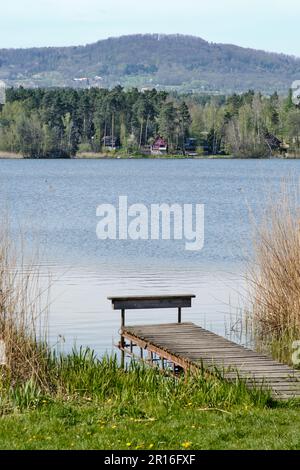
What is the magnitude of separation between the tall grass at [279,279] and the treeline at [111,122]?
99557mm

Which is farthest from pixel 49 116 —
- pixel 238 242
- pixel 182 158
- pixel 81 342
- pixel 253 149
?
pixel 81 342

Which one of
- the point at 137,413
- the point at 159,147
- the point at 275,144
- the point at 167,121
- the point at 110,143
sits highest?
the point at 167,121

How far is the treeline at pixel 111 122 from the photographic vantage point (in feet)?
397

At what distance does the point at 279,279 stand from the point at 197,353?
7.84 feet

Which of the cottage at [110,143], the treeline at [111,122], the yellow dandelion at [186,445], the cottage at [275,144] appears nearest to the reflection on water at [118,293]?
the yellow dandelion at [186,445]

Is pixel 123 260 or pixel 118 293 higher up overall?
pixel 118 293

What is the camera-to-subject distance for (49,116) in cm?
12419

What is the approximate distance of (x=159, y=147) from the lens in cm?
12669

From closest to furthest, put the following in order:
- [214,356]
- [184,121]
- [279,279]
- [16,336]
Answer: [16,336] → [214,356] → [279,279] → [184,121]

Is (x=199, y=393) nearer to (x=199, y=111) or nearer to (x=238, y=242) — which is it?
(x=238, y=242)

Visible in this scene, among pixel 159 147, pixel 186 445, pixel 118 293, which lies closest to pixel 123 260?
pixel 118 293

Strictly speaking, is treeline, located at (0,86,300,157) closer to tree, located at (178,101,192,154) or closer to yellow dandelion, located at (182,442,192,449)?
tree, located at (178,101,192,154)

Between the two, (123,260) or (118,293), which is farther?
(123,260)

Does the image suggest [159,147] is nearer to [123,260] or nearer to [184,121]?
[184,121]
